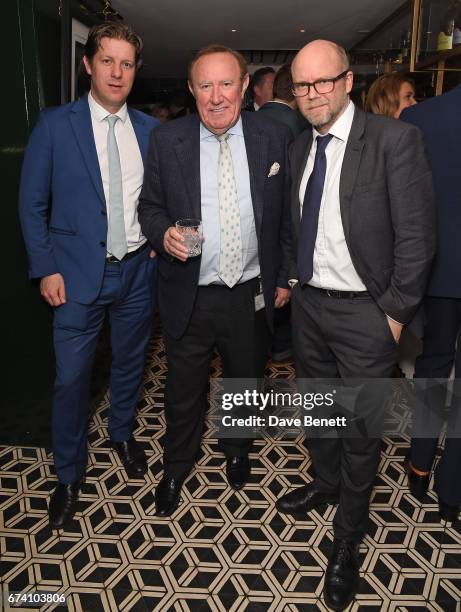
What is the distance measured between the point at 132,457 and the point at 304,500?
855 millimetres

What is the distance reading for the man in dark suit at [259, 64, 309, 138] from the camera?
3170 millimetres

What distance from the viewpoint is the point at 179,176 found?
75.9 inches

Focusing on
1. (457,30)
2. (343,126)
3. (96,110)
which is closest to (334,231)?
(343,126)

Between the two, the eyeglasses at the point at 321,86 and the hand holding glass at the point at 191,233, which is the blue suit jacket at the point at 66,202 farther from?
the eyeglasses at the point at 321,86

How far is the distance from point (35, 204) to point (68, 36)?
89 centimetres

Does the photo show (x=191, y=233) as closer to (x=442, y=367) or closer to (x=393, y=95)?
(x=442, y=367)

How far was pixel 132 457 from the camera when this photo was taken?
97.3 inches

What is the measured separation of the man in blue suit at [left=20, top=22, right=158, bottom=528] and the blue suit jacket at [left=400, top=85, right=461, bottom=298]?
114cm

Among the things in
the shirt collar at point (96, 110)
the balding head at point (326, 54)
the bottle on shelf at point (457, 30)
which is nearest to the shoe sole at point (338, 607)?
the balding head at point (326, 54)

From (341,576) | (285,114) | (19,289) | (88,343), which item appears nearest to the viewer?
(341,576)

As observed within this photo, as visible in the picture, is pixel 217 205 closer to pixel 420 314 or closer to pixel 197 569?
pixel 420 314

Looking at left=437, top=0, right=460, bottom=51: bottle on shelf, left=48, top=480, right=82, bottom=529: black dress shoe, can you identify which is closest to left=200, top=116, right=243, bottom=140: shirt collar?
left=48, top=480, right=82, bottom=529: black dress shoe

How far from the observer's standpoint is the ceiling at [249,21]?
20.7ft

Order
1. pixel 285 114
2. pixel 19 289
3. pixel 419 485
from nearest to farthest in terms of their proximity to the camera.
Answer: pixel 419 485
pixel 19 289
pixel 285 114
